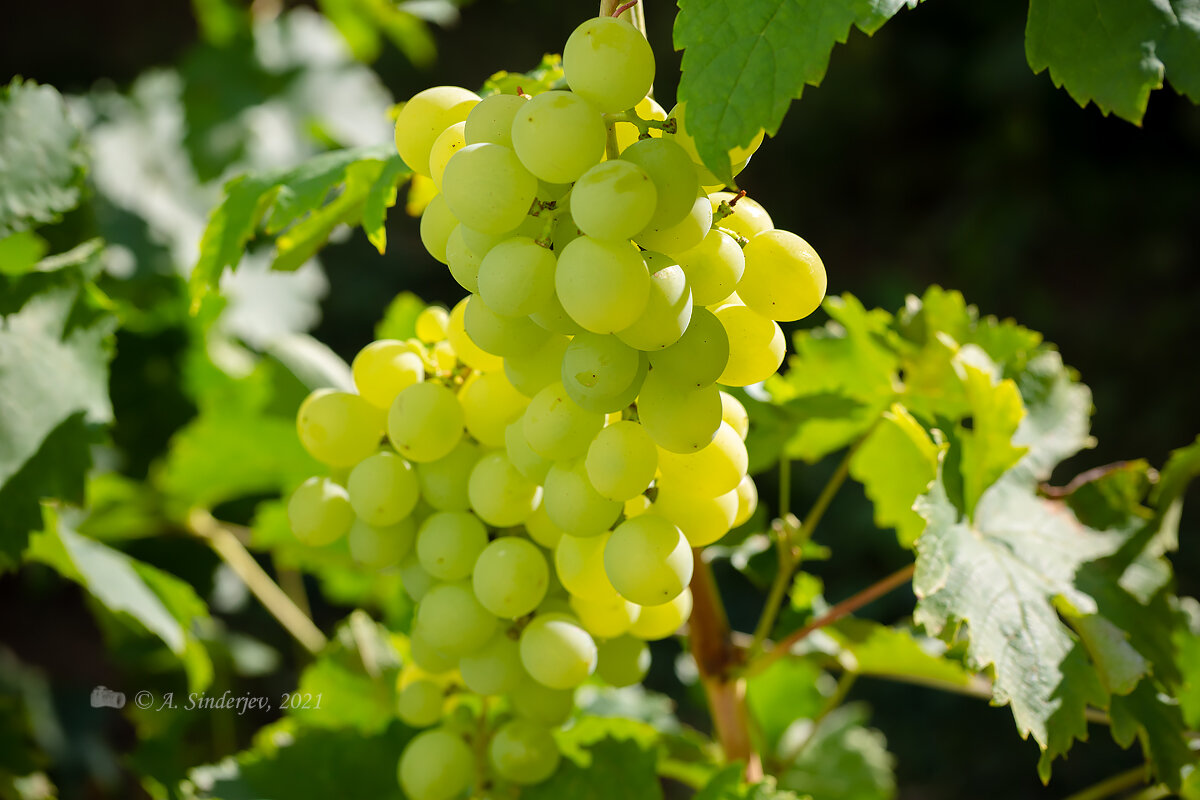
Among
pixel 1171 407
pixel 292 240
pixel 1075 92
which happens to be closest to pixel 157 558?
pixel 292 240

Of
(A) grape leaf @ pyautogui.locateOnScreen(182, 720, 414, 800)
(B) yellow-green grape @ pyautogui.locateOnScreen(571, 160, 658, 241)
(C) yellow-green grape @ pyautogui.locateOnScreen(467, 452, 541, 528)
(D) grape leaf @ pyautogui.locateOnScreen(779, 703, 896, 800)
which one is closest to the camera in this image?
(B) yellow-green grape @ pyautogui.locateOnScreen(571, 160, 658, 241)

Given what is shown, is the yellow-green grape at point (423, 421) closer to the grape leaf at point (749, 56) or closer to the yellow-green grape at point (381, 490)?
the yellow-green grape at point (381, 490)

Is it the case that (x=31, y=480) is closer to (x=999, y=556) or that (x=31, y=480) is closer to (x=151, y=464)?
(x=151, y=464)

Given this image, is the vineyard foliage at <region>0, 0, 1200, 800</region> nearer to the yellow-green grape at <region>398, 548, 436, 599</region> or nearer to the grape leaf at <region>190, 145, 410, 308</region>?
the grape leaf at <region>190, 145, 410, 308</region>

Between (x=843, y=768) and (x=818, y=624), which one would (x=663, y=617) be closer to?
(x=818, y=624)

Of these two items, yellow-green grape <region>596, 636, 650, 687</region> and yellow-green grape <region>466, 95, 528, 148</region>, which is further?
yellow-green grape <region>596, 636, 650, 687</region>

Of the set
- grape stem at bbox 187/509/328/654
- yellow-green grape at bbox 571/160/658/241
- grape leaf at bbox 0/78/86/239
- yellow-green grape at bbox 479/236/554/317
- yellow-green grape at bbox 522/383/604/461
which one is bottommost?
grape stem at bbox 187/509/328/654

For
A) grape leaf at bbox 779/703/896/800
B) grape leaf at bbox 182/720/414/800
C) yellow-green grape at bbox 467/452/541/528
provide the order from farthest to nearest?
grape leaf at bbox 779/703/896/800 < grape leaf at bbox 182/720/414/800 < yellow-green grape at bbox 467/452/541/528

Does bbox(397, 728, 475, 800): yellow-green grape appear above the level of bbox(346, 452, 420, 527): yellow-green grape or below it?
below

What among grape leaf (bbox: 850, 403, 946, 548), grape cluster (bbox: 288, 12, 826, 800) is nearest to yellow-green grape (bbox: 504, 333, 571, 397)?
Answer: grape cluster (bbox: 288, 12, 826, 800)
